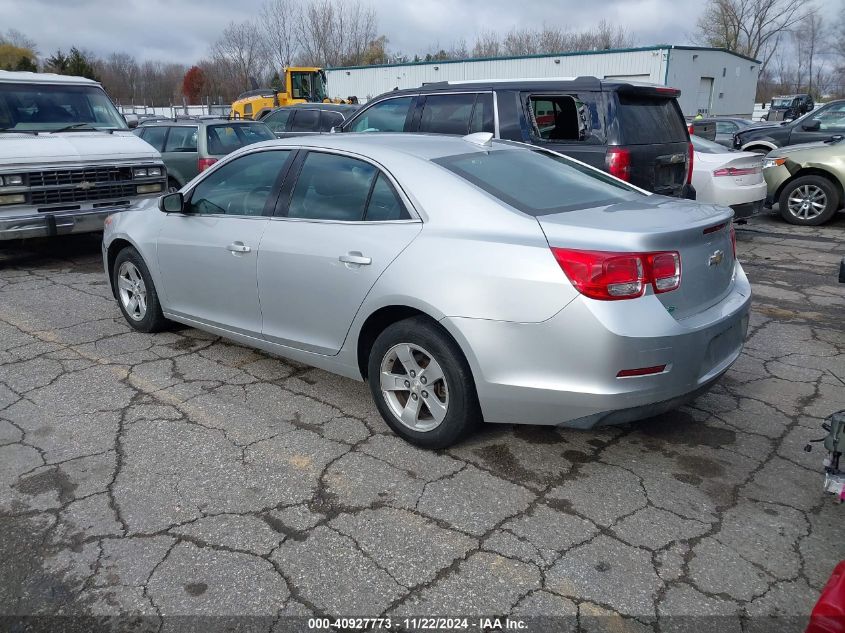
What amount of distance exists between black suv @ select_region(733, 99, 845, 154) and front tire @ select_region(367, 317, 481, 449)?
11246mm

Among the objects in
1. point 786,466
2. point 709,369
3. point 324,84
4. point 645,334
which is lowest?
point 786,466

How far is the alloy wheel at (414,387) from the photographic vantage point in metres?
3.44

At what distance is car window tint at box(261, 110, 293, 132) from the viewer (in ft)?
49.6

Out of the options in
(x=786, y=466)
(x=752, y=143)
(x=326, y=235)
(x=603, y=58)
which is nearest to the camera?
(x=786, y=466)

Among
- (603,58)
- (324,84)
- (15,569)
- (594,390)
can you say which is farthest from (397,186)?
(324,84)

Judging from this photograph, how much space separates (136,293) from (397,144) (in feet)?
8.68

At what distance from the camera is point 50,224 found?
24.4ft

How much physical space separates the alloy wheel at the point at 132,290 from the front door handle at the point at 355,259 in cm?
233

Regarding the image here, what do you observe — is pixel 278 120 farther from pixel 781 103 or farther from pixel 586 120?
pixel 781 103

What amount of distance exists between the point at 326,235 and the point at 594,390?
66.8 inches

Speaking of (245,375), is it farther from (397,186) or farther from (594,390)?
(594,390)

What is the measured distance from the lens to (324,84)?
31.0m

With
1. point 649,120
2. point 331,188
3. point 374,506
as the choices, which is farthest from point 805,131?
point 374,506

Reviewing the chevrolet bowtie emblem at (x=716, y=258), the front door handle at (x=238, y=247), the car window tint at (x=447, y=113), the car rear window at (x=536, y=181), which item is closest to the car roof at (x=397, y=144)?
the car rear window at (x=536, y=181)
